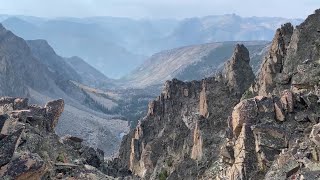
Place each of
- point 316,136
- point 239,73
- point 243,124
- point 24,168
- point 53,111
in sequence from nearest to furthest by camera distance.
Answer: point 24,168 → point 316,136 → point 243,124 → point 53,111 → point 239,73

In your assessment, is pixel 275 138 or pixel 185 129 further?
pixel 185 129

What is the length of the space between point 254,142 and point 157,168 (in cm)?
6036

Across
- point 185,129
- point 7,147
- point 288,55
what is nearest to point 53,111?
point 7,147

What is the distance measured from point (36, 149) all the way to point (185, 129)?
2717 inches

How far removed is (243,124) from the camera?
43781mm

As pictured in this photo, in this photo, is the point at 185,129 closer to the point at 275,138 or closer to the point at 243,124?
the point at 243,124

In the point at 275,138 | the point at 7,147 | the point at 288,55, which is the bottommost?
the point at 275,138

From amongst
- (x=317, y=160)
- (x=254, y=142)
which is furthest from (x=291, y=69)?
(x=317, y=160)

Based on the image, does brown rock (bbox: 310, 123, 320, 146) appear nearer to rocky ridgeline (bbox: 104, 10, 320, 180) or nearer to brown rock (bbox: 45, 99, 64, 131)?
rocky ridgeline (bbox: 104, 10, 320, 180)

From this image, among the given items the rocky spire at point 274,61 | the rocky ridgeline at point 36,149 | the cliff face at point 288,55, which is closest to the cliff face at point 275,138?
the rocky ridgeline at point 36,149

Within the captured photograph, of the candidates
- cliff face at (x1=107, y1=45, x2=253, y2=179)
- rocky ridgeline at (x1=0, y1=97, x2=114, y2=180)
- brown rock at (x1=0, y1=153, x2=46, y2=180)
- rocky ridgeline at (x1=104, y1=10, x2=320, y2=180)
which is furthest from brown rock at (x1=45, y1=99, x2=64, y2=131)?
brown rock at (x1=0, y1=153, x2=46, y2=180)

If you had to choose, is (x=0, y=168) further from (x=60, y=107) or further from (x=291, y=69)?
(x=291, y=69)

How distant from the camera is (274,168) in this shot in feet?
125

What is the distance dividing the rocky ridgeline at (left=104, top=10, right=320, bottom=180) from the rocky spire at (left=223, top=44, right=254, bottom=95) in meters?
0.19
